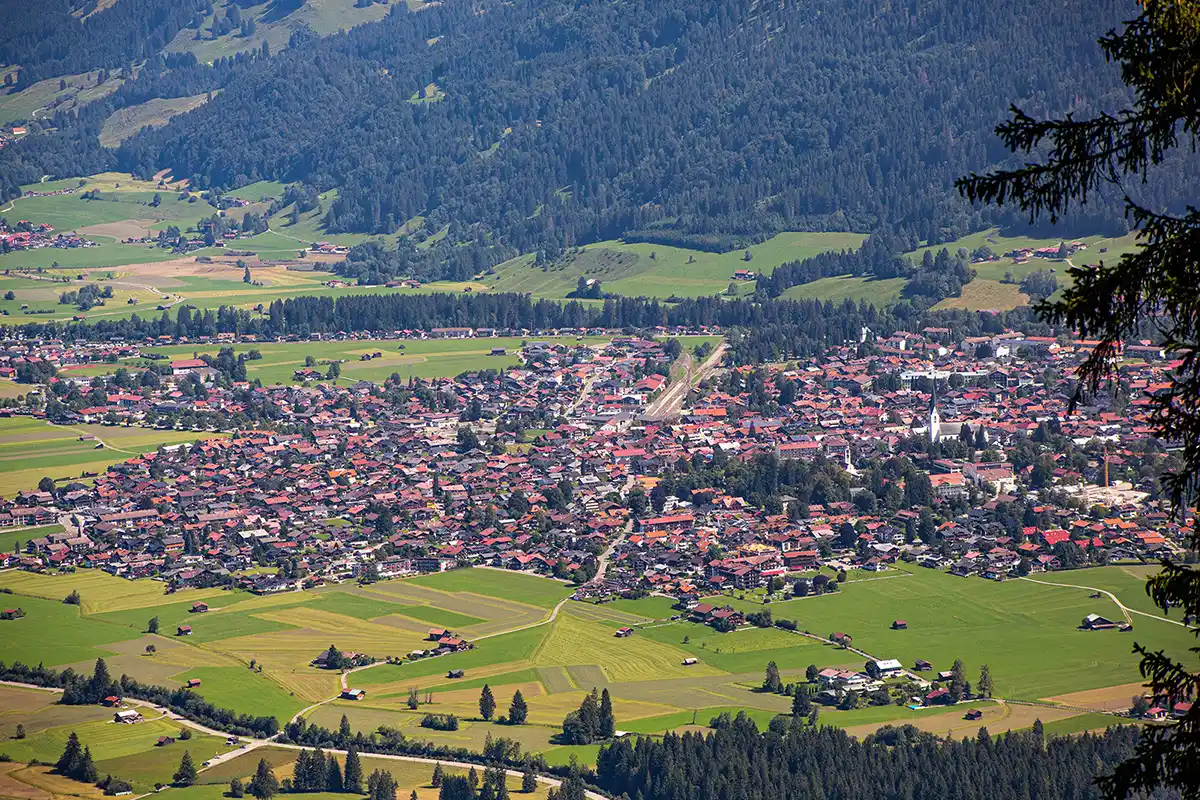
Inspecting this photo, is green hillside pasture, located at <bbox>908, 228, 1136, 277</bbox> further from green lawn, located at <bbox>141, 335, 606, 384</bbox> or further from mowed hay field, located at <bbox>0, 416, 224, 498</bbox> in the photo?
mowed hay field, located at <bbox>0, 416, 224, 498</bbox>

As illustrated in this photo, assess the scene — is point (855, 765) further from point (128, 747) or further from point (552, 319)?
point (552, 319)

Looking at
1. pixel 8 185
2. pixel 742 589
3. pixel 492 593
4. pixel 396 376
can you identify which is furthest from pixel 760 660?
pixel 8 185

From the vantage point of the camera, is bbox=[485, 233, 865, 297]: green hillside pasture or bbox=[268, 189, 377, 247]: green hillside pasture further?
bbox=[268, 189, 377, 247]: green hillside pasture

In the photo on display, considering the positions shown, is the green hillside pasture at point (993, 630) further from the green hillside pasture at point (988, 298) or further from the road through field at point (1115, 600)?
the green hillside pasture at point (988, 298)

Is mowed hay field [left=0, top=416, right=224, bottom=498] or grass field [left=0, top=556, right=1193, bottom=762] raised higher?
mowed hay field [left=0, top=416, right=224, bottom=498]

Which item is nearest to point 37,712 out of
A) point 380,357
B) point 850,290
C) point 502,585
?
point 502,585

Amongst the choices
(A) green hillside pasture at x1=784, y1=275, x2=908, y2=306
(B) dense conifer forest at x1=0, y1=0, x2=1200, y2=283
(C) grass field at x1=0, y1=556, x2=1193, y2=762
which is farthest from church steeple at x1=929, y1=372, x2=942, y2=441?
(B) dense conifer forest at x1=0, y1=0, x2=1200, y2=283
